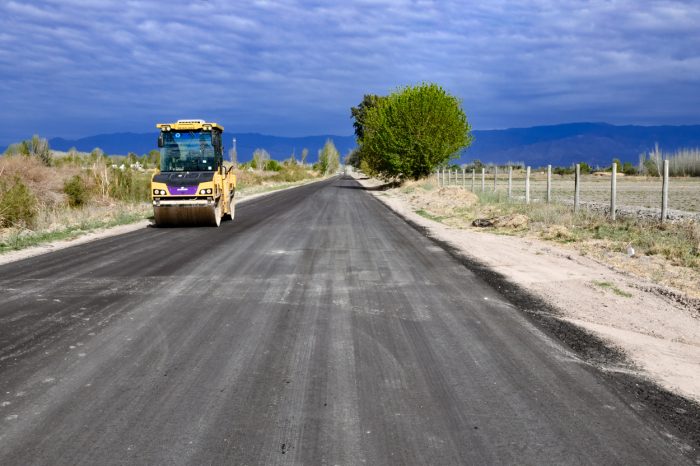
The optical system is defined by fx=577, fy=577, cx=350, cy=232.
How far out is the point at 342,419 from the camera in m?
4.08

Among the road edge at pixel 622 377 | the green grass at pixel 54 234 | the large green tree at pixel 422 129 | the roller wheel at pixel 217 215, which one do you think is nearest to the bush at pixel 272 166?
the large green tree at pixel 422 129

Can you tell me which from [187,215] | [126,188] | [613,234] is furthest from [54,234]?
[613,234]

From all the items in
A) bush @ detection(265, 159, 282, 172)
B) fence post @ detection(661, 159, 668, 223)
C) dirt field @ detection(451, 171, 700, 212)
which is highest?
bush @ detection(265, 159, 282, 172)

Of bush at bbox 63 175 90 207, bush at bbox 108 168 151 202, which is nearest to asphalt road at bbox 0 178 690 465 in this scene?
bush at bbox 63 175 90 207

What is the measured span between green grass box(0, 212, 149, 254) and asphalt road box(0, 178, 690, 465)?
5.29m

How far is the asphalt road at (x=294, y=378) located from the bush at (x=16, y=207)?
30.6 feet

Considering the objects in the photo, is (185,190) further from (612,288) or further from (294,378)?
(294,378)

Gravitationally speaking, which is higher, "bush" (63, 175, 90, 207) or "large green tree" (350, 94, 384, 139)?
"large green tree" (350, 94, 384, 139)

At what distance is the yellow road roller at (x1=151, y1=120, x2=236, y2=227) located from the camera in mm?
17203

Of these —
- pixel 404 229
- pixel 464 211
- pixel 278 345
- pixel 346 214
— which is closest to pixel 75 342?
pixel 278 345

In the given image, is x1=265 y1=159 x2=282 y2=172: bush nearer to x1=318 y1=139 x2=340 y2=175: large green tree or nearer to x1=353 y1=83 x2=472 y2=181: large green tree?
x1=318 y1=139 x2=340 y2=175: large green tree

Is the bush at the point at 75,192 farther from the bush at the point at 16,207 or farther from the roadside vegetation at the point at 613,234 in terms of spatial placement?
the roadside vegetation at the point at 613,234

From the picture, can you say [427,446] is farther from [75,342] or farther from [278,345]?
[75,342]

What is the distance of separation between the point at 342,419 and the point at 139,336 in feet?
9.83
